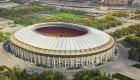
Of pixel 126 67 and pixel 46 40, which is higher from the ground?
pixel 46 40

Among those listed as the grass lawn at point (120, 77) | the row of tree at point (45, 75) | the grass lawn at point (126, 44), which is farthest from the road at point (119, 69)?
the grass lawn at point (126, 44)

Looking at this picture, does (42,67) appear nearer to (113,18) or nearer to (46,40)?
(46,40)

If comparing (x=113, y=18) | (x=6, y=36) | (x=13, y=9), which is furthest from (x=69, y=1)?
(x=6, y=36)

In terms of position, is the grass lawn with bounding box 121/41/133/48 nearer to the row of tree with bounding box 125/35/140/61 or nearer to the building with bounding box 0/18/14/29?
the row of tree with bounding box 125/35/140/61

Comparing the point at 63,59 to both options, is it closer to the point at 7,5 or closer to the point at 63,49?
the point at 63,49

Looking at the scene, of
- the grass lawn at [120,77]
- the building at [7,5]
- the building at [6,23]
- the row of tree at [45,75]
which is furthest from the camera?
the building at [7,5]

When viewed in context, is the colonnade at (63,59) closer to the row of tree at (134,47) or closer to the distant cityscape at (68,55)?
the distant cityscape at (68,55)

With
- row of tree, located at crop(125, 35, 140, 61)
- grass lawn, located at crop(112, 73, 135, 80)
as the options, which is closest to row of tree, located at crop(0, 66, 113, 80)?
grass lawn, located at crop(112, 73, 135, 80)

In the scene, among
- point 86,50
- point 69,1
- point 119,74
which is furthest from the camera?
point 69,1

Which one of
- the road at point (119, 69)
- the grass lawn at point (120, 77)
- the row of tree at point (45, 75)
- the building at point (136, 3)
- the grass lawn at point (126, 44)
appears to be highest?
the building at point (136, 3)
